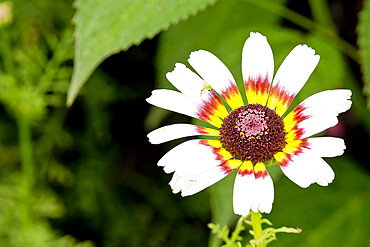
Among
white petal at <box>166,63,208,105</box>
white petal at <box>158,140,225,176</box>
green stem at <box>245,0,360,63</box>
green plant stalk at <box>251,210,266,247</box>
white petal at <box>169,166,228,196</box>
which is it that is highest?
green stem at <box>245,0,360,63</box>

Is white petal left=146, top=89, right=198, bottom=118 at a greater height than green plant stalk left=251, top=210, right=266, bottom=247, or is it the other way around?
white petal left=146, top=89, right=198, bottom=118

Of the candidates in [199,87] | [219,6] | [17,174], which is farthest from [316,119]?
[17,174]

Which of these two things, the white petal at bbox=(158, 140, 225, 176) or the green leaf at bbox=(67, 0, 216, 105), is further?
the green leaf at bbox=(67, 0, 216, 105)

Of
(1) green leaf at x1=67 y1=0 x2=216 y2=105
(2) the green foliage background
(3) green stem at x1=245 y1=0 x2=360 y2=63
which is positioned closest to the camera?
(1) green leaf at x1=67 y1=0 x2=216 y2=105

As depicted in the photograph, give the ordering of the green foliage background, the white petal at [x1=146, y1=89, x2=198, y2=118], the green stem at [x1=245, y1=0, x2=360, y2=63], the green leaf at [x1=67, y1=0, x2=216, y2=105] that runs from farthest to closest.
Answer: the green stem at [x1=245, y1=0, x2=360, y2=63] < the green foliage background < the green leaf at [x1=67, y1=0, x2=216, y2=105] < the white petal at [x1=146, y1=89, x2=198, y2=118]

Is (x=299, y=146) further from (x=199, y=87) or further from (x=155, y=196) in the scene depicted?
(x=155, y=196)

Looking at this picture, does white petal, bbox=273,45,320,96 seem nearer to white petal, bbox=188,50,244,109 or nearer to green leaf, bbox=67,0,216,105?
white petal, bbox=188,50,244,109

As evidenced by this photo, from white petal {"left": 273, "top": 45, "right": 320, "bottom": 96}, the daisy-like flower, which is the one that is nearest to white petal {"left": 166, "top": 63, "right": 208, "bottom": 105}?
the daisy-like flower

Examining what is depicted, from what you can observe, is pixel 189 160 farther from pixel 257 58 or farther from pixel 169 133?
pixel 257 58
